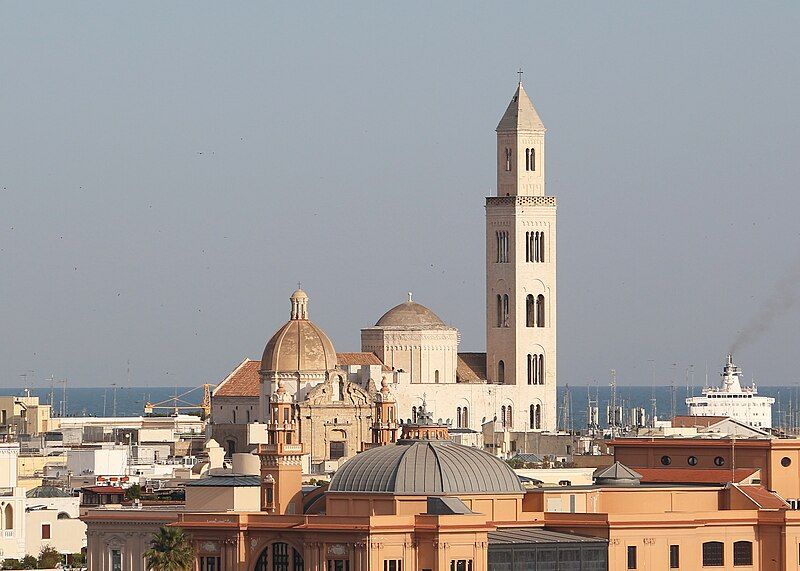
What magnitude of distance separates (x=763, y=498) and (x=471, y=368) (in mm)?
87101

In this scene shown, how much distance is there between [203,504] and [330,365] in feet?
210

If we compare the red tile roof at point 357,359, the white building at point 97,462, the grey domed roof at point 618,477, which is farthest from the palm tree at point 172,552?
the red tile roof at point 357,359

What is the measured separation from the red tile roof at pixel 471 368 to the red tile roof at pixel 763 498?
8403cm

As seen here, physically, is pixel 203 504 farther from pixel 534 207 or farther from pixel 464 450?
pixel 534 207

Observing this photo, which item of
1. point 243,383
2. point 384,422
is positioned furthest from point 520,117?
point 384,422

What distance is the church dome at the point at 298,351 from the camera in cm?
17225

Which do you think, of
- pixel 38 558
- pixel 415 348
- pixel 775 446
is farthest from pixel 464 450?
pixel 415 348

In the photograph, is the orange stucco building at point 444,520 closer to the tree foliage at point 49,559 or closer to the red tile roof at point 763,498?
the red tile roof at point 763,498

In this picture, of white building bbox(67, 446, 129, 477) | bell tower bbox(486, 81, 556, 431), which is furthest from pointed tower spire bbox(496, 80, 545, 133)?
white building bbox(67, 446, 129, 477)

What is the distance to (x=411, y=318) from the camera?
18875 cm

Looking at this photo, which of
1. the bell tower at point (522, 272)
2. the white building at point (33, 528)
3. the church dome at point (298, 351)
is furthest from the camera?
the bell tower at point (522, 272)

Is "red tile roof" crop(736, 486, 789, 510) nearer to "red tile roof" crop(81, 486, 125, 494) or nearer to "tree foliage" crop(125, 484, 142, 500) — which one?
"red tile roof" crop(81, 486, 125, 494)

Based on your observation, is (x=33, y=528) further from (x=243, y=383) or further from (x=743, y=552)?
(x=243, y=383)

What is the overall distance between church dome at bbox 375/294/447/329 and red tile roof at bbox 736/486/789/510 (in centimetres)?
8148
